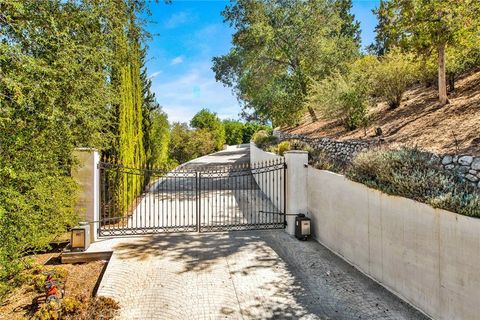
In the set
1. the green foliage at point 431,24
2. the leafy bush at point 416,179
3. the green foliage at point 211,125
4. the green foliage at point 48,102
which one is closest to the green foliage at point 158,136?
the green foliage at point 48,102

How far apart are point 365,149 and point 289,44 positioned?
11.5 meters

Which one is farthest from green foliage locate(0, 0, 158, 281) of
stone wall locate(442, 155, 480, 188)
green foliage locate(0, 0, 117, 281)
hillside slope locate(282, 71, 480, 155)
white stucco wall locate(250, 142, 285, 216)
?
hillside slope locate(282, 71, 480, 155)

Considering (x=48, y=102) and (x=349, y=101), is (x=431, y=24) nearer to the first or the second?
(x=349, y=101)

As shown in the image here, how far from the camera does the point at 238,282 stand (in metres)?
5.94

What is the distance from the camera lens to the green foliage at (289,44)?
17.2 meters

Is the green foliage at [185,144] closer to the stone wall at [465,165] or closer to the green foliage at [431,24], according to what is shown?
the green foliage at [431,24]

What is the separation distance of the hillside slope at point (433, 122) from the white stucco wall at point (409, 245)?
1876mm

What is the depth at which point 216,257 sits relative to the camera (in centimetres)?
713

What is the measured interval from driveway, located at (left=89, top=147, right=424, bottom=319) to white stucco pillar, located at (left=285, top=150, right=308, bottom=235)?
79 centimetres

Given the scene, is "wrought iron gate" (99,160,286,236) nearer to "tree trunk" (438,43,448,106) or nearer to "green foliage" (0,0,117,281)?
"green foliage" (0,0,117,281)

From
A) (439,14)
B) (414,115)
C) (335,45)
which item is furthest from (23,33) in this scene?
(335,45)

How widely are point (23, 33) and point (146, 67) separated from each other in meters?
13.3

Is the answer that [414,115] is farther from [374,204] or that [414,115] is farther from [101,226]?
[101,226]

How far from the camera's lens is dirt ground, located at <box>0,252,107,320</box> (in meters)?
5.23
